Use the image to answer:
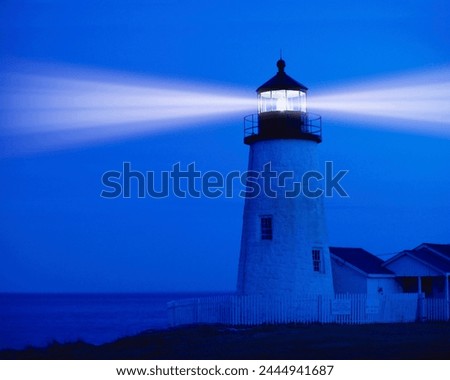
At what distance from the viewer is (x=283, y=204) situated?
75.5ft

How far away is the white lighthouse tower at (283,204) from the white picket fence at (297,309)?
1.10ft

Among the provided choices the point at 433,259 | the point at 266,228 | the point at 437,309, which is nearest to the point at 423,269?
the point at 433,259

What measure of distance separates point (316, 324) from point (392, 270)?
4.58m

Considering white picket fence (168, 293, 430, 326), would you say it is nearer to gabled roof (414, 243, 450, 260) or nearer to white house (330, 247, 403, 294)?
white house (330, 247, 403, 294)

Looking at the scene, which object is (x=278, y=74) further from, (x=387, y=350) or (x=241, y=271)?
(x=387, y=350)

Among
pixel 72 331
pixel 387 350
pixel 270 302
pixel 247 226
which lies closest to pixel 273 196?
pixel 247 226

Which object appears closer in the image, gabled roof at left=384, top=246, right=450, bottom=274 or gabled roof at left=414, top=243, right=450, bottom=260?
gabled roof at left=384, top=246, right=450, bottom=274

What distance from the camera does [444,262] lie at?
2630 cm

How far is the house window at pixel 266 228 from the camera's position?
23.1 meters

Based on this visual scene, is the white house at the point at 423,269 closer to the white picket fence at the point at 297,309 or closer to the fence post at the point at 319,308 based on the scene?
→ the white picket fence at the point at 297,309

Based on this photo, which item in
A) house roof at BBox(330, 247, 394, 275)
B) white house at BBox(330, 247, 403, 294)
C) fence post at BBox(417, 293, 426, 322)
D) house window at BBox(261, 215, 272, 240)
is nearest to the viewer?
house window at BBox(261, 215, 272, 240)

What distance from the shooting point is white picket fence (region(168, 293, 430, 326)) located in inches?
893

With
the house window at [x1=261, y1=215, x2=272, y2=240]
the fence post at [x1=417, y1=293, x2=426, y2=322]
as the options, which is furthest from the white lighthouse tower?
the fence post at [x1=417, y1=293, x2=426, y2=322]

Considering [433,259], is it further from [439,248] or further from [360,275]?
[360,275]
